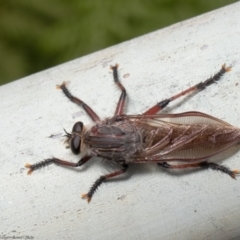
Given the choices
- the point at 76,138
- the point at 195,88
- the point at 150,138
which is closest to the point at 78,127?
the point at 76,138

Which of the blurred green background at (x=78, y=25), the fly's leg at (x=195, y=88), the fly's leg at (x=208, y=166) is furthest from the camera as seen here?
the blurred green background at (x=78, y=25)

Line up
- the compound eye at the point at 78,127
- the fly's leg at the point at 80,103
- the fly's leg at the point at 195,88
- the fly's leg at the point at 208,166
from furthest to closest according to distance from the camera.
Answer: the compound eye at the point at 78,127, the fly's leg at the point at 80,103, the fly's leg at the point at 195,88, the fly's leg at the point at 208,166

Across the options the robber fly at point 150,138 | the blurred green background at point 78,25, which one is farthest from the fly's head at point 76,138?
the blurred green background at point 78,25

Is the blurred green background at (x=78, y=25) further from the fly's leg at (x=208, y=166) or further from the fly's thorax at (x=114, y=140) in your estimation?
the fly's leg at (x=208, y=166)

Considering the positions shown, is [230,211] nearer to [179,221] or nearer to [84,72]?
[179,221]

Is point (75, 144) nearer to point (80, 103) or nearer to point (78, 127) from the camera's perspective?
point (78, 127)

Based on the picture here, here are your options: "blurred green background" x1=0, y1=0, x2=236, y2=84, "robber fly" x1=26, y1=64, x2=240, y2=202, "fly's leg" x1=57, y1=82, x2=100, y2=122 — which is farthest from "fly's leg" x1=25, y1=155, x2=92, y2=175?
"blurred green background" x1=0, y1=0, x2=236, y2=84
